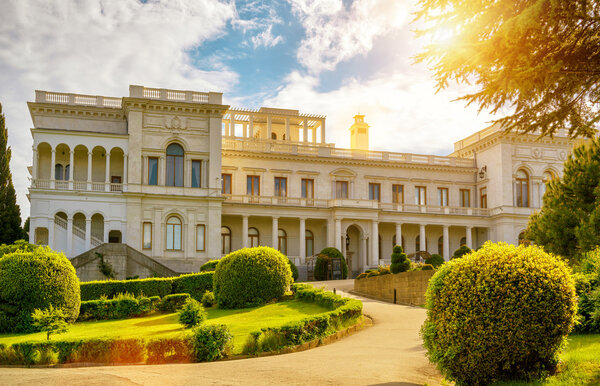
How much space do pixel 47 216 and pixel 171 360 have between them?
30.8 meters

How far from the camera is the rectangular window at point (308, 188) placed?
175ft

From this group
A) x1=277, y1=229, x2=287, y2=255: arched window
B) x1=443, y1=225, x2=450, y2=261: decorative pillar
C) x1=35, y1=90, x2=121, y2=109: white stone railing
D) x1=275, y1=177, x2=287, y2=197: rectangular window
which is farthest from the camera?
x1=443, y1=225, x2=450, y2=261: decorative pillar

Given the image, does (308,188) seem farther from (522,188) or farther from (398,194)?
(522,188)

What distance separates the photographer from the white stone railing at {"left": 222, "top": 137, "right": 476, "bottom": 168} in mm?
52344

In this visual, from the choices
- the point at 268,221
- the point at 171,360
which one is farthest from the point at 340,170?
the point at 171,360

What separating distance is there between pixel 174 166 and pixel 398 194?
831 inches

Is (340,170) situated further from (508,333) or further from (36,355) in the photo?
(508,333)

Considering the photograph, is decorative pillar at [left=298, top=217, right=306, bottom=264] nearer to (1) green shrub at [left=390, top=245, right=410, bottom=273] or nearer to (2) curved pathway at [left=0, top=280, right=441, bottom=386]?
(1) green shrub at [left=390, top=245, right=410, bottom=273]

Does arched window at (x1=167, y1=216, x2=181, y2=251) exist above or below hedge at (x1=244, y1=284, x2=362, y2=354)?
above

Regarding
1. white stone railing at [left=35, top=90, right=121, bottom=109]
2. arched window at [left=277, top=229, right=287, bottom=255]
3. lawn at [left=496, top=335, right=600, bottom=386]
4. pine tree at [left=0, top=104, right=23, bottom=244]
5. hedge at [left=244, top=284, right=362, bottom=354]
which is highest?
white stone railing at [left=35, top=90, right=121, bottom=109]

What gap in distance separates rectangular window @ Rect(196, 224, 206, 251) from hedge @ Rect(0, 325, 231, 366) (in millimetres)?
30259

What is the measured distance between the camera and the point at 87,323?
24.1 m

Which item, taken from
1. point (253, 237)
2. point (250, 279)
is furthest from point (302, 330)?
point (253, 237)

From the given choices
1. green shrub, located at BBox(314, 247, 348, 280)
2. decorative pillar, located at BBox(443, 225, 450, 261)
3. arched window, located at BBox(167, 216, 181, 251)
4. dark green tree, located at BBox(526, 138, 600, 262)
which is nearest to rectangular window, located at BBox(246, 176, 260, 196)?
arched window, located at BBox(167, 216, 181, 251)
